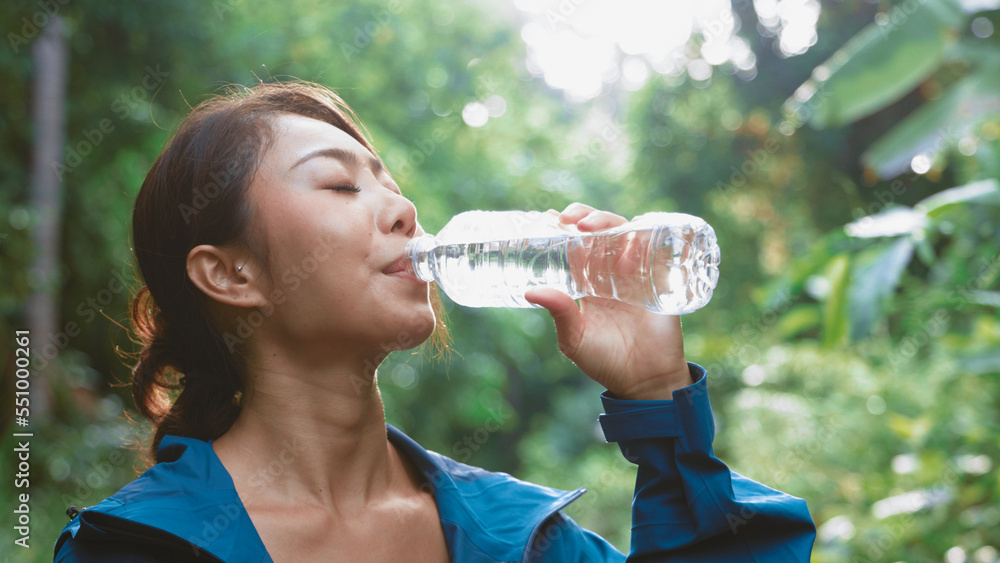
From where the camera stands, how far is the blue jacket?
1088 mm

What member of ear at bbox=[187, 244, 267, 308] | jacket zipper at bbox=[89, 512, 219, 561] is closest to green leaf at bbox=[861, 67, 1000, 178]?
ear at bbox=[187, 244, 267, 308]

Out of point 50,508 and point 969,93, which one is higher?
point 969,93

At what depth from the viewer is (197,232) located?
4.48 feet

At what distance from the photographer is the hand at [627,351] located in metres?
1.30

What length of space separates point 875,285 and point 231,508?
2022 millimetres

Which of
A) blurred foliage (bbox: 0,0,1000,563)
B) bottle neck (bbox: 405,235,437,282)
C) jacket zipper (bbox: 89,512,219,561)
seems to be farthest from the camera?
blurred foliage (bbox: 0,0,1000,563)

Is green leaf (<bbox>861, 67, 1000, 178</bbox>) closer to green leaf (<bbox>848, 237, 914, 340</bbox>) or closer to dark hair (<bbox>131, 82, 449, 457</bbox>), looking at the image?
green leaf (<bbox>848, 237, 914, 340</bbox>)

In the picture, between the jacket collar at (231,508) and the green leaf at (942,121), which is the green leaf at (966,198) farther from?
the jacket collar at (231,508)

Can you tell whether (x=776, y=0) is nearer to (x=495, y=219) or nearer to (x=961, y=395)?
(x=961, y=395)

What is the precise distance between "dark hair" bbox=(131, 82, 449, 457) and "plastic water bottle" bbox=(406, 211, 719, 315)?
262 mm

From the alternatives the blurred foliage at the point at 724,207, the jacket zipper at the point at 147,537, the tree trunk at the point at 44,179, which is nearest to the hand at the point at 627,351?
the jacket zipper at the point at 147,537

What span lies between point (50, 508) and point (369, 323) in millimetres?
3113

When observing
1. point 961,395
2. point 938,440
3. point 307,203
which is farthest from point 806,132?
point 307,203

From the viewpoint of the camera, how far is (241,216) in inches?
52.6
